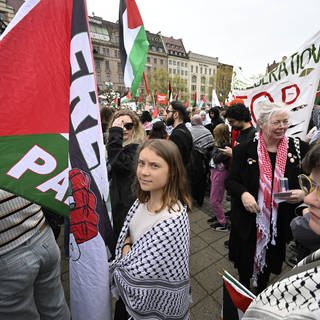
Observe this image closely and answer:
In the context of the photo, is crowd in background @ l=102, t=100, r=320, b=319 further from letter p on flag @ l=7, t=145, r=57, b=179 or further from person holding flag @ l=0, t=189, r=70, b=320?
letter p on flag @ l=7, t=145, r=57, b=179

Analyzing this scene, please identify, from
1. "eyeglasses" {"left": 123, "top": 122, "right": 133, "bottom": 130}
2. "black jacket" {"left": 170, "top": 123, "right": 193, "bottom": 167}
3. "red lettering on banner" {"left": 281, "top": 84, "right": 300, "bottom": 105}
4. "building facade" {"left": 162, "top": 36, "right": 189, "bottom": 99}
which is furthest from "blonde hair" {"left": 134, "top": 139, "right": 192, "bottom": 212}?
"building facade" {"left": 162, "top": 36, "right": 189, "bottom": 99}

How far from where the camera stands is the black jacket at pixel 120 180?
6.09 ft

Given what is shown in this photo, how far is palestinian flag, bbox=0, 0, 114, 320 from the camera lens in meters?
0.96

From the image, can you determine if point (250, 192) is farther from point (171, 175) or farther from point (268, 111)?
point (171, 175)

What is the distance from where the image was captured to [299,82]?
87.0 inches

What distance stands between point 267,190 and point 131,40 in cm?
240

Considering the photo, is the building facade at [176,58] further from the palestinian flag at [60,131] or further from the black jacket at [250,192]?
the palestinian flag at [60,131]

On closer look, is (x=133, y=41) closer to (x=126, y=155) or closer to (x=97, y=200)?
(x=126, y=155)

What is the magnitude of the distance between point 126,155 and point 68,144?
2.77ft

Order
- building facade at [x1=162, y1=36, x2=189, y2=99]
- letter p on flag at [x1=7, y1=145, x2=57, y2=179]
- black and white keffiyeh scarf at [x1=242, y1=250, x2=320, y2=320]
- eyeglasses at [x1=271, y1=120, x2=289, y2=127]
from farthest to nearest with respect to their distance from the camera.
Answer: building facade at [x1=162, y1=36, x2=189, y2=99] → eyeglasses at [x1=271, y1=120, x2=289, y2=127] → letter p on flag at [x1=7, y1=145, x2=57, y2=179] → black and white keffiyeh scarf at [x1=242, y1=250, x2=320, y2=320]

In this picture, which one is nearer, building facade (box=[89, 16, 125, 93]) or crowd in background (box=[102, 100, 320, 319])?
crowd in background (box=[102, 100, 320, 319])

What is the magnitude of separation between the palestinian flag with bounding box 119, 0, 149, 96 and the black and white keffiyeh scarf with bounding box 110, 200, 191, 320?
2.05 metres

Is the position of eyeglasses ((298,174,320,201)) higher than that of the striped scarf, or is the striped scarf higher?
eyeglasses ((298,174,320,201))

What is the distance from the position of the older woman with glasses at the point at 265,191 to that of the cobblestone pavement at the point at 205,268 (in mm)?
460
